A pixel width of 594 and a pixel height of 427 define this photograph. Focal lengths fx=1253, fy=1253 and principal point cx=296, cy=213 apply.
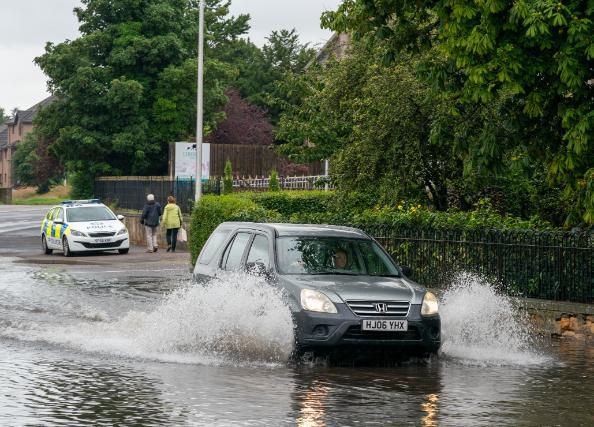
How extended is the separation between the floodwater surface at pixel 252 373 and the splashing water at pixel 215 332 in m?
0.01

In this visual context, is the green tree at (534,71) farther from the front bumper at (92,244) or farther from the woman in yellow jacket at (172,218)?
the front bumper at (92,244)

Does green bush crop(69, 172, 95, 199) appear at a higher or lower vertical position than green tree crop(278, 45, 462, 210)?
lower

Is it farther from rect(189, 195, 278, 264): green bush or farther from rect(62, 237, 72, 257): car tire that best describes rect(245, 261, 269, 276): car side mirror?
rect(62, 237, 72, 257): car tire

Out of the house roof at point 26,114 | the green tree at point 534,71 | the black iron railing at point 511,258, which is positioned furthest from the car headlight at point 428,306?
the house roof at point 26,114

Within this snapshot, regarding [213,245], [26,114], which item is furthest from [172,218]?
[26,114]

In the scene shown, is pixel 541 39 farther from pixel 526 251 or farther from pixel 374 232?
pixel 374 232

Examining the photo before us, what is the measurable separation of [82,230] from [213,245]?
2167 cm

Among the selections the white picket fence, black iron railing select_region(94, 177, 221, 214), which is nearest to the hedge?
black iron railing select_region(94, 177, 221, 214)

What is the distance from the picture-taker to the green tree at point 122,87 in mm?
59562

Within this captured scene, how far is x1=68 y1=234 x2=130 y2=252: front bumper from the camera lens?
120 feet

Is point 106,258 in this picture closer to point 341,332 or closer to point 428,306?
point 428,306

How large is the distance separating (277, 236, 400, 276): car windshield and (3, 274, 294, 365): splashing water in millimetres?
499

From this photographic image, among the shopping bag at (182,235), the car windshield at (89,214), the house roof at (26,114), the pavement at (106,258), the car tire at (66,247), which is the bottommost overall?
the pavement at (106,258)

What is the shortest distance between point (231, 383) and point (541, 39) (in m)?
A: 6.14
